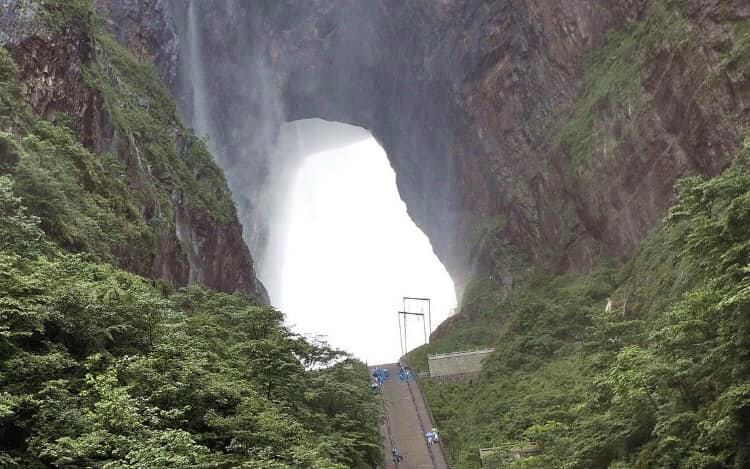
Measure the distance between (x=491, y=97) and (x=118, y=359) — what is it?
141 ft

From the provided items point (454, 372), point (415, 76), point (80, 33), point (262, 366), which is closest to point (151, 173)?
point (80, 33)

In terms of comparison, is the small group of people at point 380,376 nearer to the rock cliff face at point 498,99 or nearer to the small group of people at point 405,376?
the small group of people at point 405,376

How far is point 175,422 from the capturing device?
1067 centimetres

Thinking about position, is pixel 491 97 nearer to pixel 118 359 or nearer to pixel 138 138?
pixel 138 138

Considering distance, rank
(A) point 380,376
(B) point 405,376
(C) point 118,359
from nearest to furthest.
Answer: (C) point 118,359, (A) point 380,376, (B) point 405,376

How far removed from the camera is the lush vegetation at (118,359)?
923 cm

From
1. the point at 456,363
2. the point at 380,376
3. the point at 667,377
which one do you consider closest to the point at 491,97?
the point at 456,363

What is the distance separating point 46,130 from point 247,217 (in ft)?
170

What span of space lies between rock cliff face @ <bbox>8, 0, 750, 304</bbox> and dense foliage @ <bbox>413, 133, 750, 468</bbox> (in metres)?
6.84

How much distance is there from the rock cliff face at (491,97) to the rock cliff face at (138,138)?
10.1 meters

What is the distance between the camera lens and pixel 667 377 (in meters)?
12.8

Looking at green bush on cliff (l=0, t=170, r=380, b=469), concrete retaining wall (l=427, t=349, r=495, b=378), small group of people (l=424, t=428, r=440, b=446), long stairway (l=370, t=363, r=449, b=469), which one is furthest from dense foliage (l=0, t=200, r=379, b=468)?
concrete retaining wall (l=427, t=349, r=495, b=378)

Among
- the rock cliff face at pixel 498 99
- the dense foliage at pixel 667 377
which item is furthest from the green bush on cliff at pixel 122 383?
the rock cliff face at pixel 498 99

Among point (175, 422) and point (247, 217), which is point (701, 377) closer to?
point (175, 422)
